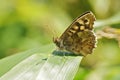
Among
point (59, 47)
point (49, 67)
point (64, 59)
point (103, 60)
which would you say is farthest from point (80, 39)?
point (103, 60)

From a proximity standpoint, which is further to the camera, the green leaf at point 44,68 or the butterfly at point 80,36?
Result: the butterfly at point 80,36

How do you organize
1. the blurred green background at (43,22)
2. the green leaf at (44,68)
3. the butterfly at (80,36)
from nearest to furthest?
1. the green leaf at (44,68)
2. the butterfly at (80,36)
3. the blurred green background at (43,22)

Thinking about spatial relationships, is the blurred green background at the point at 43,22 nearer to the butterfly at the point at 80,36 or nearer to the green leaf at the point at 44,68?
the butterfly at the point at 80,36

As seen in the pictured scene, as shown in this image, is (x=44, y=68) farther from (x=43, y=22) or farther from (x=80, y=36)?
(x=43, y=22)

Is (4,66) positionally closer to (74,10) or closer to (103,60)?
(103,60)

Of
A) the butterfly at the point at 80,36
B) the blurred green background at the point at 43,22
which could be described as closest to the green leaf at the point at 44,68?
the butterfly at the point at 80,36
